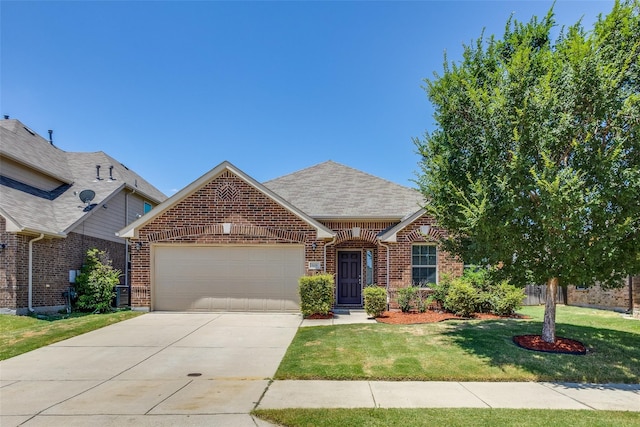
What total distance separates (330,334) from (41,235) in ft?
34.1

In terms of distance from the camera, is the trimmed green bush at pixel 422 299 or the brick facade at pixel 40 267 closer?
the brick facade at pixel 40 267

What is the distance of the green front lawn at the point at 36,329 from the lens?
923 cm

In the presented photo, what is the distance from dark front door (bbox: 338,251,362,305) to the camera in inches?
635

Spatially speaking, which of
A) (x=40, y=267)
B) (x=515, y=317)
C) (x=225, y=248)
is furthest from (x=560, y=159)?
(x=40, y=267)

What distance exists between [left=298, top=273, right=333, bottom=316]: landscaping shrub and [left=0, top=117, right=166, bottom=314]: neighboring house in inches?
349

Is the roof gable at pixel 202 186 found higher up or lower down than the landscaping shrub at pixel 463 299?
higher up

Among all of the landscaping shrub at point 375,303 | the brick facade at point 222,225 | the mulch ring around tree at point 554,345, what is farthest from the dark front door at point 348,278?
the mulch ring around tree at point 554,345

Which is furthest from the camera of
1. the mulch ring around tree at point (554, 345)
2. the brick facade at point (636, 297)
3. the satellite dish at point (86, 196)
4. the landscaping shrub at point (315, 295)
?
the satellite dish at point (86, 196)

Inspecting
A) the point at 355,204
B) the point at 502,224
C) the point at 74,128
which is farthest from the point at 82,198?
the point at 502,224

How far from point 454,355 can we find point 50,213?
15032 millimetres

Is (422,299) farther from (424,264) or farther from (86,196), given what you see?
(86,196)

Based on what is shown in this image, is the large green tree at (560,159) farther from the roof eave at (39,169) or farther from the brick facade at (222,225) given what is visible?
the roof eave at (39,169)

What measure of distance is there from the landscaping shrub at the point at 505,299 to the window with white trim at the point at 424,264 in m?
2.12

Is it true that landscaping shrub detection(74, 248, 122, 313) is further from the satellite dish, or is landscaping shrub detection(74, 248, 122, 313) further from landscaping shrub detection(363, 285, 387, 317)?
landscaping shrub detection(363, 285, 387, 317)
